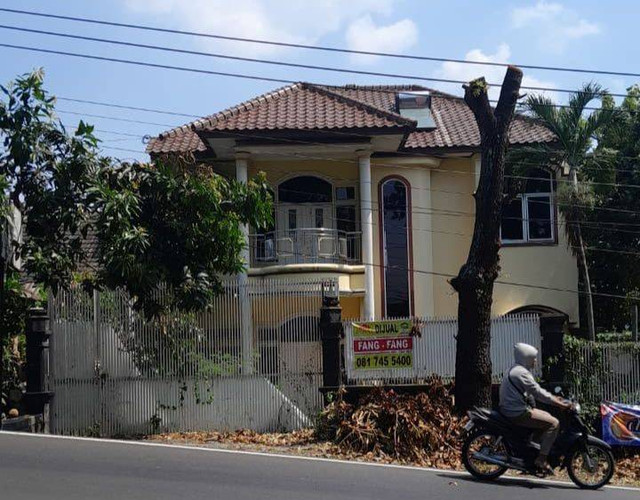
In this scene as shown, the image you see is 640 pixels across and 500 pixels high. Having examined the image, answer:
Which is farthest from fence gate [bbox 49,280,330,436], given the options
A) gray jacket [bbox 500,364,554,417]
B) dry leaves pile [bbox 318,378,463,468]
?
gray jacket [bbox 500,364,554,417]

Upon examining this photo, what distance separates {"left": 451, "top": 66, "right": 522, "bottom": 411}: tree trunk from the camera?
14.0 metres

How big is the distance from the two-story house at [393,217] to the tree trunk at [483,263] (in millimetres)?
8108

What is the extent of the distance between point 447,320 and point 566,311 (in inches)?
337

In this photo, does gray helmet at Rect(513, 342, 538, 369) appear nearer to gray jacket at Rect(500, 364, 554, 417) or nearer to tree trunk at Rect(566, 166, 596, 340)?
gray jacket at Rect(500, 364, 554, 417)

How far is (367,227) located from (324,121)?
282 cm

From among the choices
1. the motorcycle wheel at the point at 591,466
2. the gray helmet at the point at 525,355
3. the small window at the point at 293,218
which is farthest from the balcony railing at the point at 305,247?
the motorcycle wheel at the point at 591,466

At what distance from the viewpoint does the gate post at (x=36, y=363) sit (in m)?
15.3

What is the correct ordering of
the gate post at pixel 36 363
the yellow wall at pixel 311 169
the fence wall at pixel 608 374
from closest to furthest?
the fence wall at pixel 608 374 < the gate post at pixel 36 363 < the yellow wall at pixel 311 169

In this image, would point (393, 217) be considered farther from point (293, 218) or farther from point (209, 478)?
point (209, 478)

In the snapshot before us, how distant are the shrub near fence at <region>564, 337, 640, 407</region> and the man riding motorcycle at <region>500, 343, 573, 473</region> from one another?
4.43 m

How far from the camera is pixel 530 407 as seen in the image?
35.9ft

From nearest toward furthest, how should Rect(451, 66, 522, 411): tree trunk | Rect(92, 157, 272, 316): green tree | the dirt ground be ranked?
the dirt ground → Rect(451, 66, 522, 411): tree trunk → Rect(92, 157, 272, 316): green tree

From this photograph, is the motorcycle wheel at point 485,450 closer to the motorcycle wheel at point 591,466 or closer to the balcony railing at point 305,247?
the motorcycle wheel at point 591,466

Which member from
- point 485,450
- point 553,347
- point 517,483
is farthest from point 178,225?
point 517,483
